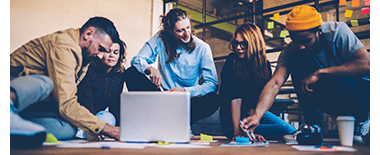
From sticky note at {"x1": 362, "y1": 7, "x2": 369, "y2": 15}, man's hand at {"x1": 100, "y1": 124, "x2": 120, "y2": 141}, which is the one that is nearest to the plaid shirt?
man's hand at {"x1": 100, "y1": 124, "x2": 120, "y2": 141}

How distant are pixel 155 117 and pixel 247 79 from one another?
2.81 feet

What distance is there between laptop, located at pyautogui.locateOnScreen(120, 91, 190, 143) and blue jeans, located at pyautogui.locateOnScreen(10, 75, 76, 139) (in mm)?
308

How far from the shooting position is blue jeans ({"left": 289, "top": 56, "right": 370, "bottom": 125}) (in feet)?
4.95

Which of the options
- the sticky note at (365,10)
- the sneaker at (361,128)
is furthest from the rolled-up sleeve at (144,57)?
the sticky note at (365,10)

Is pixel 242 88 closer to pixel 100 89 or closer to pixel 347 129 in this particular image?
pixel 347 129

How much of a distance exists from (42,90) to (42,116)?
0.84 ft

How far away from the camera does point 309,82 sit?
59.9 inches

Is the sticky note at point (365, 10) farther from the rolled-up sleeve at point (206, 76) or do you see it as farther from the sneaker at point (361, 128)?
the rolled-up sleeve at point (206, 76)

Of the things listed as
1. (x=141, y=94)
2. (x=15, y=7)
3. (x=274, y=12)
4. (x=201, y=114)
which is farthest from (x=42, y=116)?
(x=274, y=12)

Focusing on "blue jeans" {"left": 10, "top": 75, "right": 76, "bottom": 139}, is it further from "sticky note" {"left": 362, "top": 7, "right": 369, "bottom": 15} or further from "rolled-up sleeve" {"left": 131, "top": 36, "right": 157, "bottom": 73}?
"sticky note" {"left": 362, "top": 7, "right": 369, "bottom": 15}

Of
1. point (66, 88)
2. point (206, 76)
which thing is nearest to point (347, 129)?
point (206, 76)

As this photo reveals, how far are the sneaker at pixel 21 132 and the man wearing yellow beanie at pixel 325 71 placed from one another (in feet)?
3.05

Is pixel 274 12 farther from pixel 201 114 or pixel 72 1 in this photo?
pixel 72 1

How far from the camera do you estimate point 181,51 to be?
2.00 m
